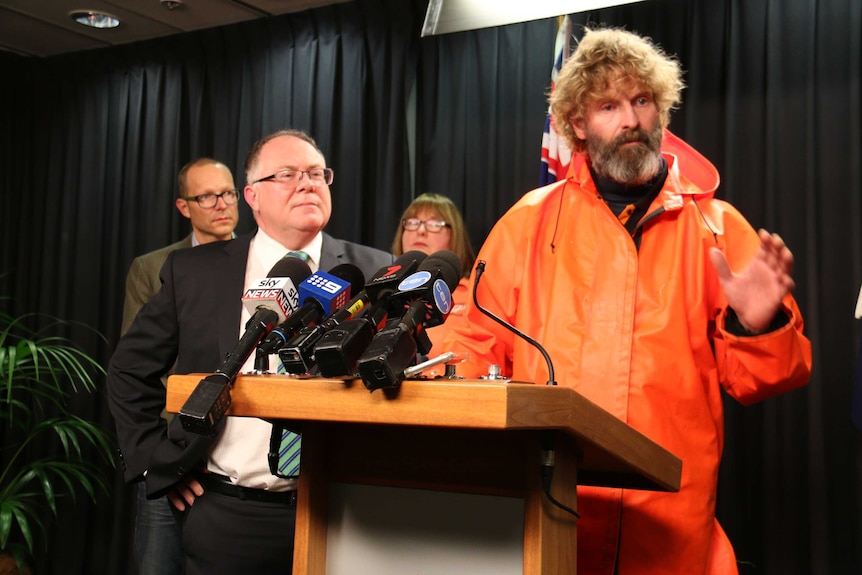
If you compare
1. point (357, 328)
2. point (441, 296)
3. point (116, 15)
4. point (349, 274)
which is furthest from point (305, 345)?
point (116, 15)

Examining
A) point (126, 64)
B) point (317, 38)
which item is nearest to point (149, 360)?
point (317, 38)

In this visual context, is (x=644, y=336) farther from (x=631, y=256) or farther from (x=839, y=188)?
(x=839, y=188)

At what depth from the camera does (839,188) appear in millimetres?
3281

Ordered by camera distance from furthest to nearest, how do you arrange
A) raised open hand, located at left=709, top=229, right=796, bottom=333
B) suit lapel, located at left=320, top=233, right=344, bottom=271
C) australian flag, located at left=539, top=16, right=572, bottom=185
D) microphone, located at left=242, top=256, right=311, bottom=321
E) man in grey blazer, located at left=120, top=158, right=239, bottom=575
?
man in grey blazer, located at left=120, top=158, right=239, bottom=575 < australian flag, located at left=539, top=16, right=572, bottom=185 < suit lapel, located at left=320, top=233, right=344, bottom=271 < raised open hand, located at left=709, top=229, right=796, bottom=333 < microphone, located at left=242, top=256, right=311, bottom=321

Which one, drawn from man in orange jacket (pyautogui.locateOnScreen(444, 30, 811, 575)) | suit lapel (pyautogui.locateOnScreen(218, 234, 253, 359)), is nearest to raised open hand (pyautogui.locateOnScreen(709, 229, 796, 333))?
man in orange jacket (pyautogui.locateOnScreen(444, 30, 811, 575))

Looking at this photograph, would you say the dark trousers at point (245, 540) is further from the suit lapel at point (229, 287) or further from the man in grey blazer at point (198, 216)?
the man in grey blazer at point (198, 216)

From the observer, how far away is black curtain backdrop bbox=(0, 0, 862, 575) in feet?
10.7

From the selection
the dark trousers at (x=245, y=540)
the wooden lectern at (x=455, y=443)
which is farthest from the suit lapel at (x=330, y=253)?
the wooden lectern at (x=455, y=443)

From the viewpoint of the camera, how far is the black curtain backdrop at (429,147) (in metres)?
3.25

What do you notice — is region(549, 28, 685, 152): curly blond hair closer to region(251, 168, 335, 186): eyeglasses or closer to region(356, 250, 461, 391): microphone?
region(251, 168, 335, 186): eyeglasses

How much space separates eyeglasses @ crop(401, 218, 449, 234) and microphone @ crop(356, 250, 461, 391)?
7.50 feet

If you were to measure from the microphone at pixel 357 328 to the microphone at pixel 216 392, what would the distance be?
11cm

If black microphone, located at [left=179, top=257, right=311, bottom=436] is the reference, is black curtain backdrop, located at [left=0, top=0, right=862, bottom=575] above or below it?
above

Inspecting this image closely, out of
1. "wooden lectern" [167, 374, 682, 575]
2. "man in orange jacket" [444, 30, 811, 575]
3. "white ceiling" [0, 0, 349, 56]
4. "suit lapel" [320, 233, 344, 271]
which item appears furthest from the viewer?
"white ceiling" [0, 0, 349, 56]
